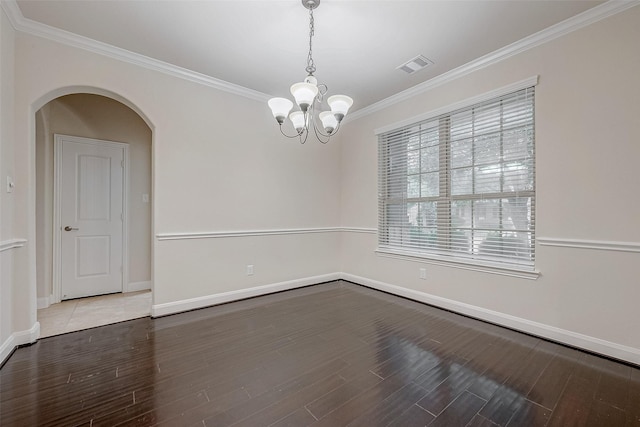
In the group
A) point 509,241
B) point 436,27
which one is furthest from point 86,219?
point 509,241

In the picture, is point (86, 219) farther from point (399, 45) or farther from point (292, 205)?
point (399, 45)

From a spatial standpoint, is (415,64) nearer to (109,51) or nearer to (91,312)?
(109,51)

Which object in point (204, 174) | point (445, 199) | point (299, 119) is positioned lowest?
point (445, 199)

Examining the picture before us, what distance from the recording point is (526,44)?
2.75 m

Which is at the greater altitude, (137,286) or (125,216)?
(125,216)

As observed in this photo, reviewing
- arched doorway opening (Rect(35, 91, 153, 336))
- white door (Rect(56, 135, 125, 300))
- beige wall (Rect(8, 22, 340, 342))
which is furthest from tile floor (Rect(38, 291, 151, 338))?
beige wall (Rect(8, 22, 340, 342))

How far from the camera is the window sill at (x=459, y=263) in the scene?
2781 millimetres

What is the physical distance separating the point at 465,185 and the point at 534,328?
1.58m

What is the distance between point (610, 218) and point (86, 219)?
18.9 feet

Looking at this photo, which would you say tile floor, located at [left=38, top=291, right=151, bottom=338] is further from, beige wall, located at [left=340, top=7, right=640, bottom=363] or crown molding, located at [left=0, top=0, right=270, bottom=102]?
beige wall, located at [left=340, top=7, right=640, bottom=363]

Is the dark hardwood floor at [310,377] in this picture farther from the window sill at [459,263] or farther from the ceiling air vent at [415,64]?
the ceiling air vent at [415,64]

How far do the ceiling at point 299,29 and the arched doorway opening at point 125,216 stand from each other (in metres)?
0.80

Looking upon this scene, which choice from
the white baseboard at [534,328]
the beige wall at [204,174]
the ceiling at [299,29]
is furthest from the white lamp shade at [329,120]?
the white baseboard at [534,328]

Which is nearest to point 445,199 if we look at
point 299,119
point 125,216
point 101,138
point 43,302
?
point 299,119
